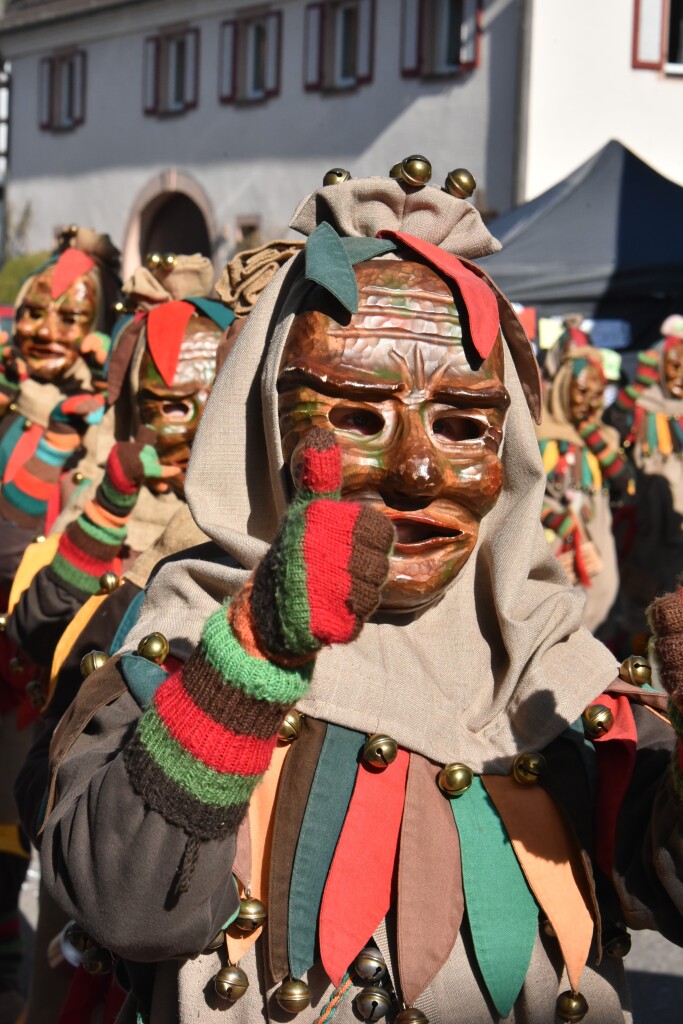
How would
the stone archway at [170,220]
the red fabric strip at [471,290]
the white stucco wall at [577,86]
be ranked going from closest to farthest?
the red fabric strip at [471,290] < the white stucco wall at [577,86] < the stone archway at [170,220]

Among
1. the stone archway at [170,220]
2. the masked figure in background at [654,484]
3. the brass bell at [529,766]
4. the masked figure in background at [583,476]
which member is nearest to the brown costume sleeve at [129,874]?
the brass bell at [529,766]

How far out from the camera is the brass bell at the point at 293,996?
1.87 meters

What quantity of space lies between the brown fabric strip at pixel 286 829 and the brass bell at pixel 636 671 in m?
0.47

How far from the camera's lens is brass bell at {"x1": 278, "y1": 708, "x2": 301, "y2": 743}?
1.96 metres

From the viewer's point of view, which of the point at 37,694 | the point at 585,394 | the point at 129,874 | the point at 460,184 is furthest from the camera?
the point at 585,394

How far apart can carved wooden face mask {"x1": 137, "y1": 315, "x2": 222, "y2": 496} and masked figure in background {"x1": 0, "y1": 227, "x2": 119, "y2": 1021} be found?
1.86 feet

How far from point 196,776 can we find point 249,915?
0.42 m

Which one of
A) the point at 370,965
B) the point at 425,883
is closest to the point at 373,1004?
the point at 370,965

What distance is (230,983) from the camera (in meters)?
1.88

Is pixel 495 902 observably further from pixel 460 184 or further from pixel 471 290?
pixel 460 184

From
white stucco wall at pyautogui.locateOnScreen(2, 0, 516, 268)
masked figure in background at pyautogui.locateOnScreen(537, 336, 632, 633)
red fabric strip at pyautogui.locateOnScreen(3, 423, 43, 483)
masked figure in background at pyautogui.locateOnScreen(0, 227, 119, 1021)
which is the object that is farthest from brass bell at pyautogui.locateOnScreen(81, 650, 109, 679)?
white stucco wall at pyautogui.locateOnScreen(2, 0, 516, 268)

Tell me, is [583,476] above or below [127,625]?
above

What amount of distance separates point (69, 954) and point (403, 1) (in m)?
20.0

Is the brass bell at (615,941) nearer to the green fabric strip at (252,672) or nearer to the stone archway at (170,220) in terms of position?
the green fabric strip at (252,672)
